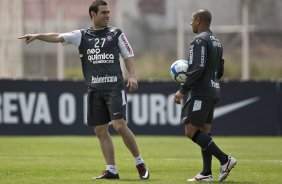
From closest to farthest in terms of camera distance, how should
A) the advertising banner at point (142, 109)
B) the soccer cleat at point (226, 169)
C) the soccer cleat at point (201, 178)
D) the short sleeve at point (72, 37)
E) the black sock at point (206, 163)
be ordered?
the soccer cleat at point (226, 169) < the soccer cleat at point (201, 178) < the black sock at point (206, 163) < the short sleeve at point (72, 37) < the advertising banner at point (142, 109)

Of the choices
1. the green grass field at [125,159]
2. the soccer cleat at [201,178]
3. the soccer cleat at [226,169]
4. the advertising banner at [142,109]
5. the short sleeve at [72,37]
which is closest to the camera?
the soccer cleat at [226,169]

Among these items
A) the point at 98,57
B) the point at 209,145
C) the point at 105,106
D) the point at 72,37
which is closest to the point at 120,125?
the point at 105,106

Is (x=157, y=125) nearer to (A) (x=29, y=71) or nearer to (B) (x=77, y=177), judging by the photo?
(A) (x=29, y=71)

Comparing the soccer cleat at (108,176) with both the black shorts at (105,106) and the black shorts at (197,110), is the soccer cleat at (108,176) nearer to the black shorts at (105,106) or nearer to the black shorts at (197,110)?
the black shorts at (105,106)

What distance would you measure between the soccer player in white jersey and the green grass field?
0.46 metres

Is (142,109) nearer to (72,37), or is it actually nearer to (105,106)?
(105,106)

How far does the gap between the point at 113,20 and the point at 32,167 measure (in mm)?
15617

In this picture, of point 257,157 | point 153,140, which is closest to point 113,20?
point 153,140

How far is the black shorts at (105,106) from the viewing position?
35.8ft

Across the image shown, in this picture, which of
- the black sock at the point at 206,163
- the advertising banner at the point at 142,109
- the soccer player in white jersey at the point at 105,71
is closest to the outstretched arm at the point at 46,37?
the soccer player in white jersey at the point at 105,71

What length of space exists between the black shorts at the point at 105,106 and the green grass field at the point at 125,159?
0.79 metres

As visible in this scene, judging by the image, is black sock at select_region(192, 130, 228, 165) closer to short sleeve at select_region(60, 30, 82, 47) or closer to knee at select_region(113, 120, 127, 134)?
knee at select_region(113, 120, 127, 134)

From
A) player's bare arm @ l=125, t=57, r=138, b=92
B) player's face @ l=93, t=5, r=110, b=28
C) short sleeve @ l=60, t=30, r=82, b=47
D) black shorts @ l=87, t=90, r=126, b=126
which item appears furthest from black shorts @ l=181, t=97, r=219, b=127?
short sleeve @ l=60, t=30, r=82, b=47

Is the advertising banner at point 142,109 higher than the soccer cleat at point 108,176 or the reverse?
the reverse
